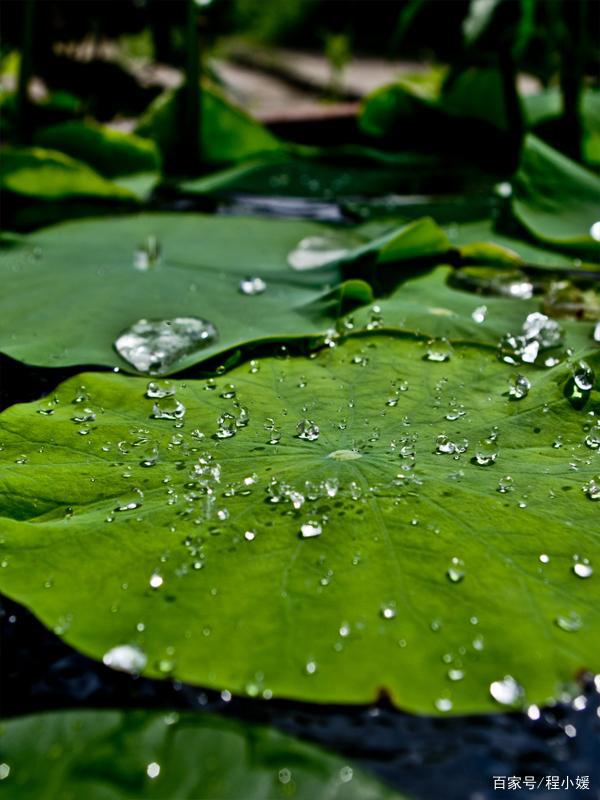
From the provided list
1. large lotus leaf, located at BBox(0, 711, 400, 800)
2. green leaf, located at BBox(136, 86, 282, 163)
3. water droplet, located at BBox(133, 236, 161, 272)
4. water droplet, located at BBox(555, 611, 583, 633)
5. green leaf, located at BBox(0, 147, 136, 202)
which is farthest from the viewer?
green leaf, located at BBox(136, 86, 282, 163)

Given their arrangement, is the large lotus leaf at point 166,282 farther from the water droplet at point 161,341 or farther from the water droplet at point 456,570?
the water droplet at point 456,570

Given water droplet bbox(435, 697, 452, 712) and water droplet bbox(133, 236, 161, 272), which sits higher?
water droplet bbox(435, 697, 452, 712)

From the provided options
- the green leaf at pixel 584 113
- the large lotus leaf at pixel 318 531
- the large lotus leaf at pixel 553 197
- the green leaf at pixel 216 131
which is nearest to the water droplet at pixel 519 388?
the large lotus leaf at pixel 318 531

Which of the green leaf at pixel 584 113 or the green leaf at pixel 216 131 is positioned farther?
the green leaf at pixel 216 131

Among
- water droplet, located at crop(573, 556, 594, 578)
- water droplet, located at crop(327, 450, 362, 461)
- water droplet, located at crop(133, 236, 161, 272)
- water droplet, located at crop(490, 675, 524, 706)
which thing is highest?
water droplet, located at crop(573, 556, 594, 578)

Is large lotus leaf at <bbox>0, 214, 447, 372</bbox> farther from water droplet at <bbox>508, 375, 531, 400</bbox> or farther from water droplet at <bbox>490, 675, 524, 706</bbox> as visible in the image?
water droplet at <bbox>490, 675, 524, 706</bbox>

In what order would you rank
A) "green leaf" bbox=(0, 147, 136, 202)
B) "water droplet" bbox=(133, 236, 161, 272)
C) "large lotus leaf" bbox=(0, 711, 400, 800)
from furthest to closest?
"green leaf" bbox=(0, 147, 136, 202) → "water droplet" bbox=(133, 236, 161, 272) → "large lotus leaf" bbox=(0, 711, 400, 800)

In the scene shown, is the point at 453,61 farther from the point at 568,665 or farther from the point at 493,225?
the point at 568,665

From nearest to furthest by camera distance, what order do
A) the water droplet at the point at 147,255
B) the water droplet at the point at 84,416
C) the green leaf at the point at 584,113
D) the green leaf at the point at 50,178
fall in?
the water droplet at the point at 84,416, the water droplet at the point at 147,255, the green leaf at the point at 50,178, the green leaf at the point at 584,113

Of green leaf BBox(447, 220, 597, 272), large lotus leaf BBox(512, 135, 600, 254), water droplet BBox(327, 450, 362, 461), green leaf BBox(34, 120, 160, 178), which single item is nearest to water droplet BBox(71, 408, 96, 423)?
water droplet BBox(327, 450, 362, 461)
